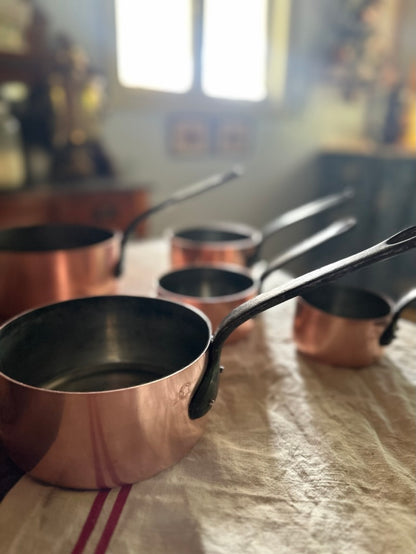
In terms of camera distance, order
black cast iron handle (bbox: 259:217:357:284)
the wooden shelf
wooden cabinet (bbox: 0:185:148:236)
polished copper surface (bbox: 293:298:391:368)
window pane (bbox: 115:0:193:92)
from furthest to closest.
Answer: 1. window pane (bbox: 115:0:193:92)
2. the wooden shelf
3. wooden cabinet (bbox: 0:185:148:236)
4. black cast iron handle (bbox: 259:217:357:284)
5. polished copper surface (bbox: 293:298:391:368)

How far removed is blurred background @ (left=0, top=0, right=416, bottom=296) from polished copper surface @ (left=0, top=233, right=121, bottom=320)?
1.14 metres

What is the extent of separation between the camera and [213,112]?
269cm

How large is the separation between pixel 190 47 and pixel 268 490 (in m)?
2.56

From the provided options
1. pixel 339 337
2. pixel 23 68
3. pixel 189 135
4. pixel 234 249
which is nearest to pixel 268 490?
pixel 339 337

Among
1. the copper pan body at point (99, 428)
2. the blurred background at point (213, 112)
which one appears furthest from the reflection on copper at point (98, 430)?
the blurred background at point (213, 112)

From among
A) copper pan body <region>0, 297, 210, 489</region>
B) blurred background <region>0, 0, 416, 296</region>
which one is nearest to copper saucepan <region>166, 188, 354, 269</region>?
copper pan body <region>0, 297, 210, 489</region>

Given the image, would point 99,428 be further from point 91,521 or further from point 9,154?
point 9,154

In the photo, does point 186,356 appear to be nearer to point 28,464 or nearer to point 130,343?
point 130,343

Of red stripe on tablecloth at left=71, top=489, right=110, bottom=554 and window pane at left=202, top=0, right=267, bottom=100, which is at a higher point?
window pane at left=202, top=0, right=267, bottom=100

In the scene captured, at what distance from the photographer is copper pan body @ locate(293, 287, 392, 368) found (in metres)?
0.62

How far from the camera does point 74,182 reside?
197 cm

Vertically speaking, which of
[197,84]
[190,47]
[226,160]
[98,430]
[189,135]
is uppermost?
[190,47]

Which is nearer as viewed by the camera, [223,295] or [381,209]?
[223,295]

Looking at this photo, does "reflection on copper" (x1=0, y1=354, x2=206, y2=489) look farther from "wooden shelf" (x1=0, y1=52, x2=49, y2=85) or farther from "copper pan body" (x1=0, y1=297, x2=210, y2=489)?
"wooden shelf" (x1=0, y1=52, x2=49, y2=85)
